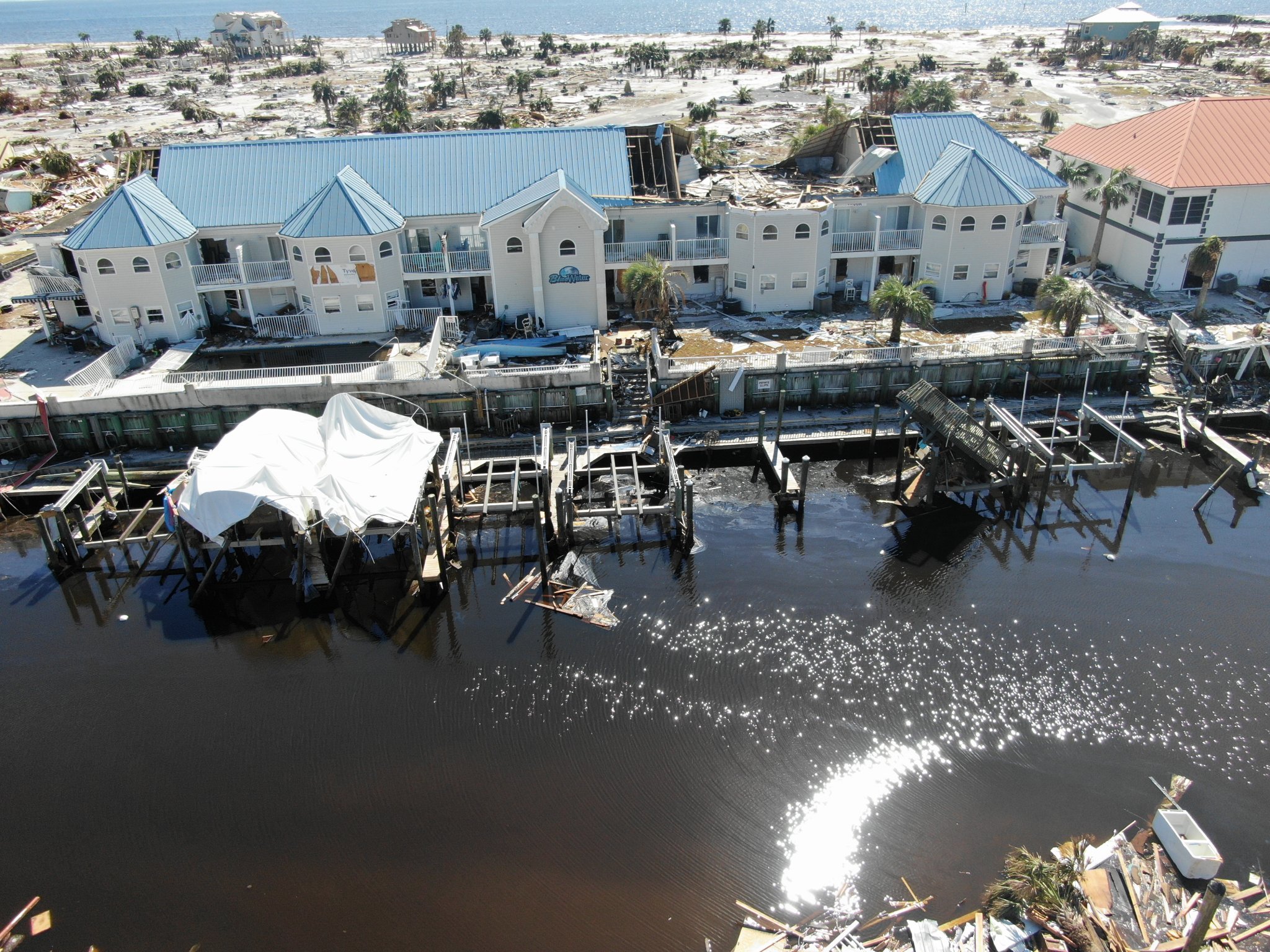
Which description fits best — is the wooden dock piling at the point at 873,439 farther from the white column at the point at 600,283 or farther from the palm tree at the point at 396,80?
the palm tree at the point at 396,80

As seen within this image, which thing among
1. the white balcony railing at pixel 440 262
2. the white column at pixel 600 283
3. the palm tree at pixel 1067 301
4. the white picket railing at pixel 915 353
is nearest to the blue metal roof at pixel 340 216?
the white balcony railing at pixel 440 262

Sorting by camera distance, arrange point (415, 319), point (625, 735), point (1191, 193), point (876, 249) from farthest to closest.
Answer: point (876, 249), point (1191, 193), point (415, 319), point (625, 735)

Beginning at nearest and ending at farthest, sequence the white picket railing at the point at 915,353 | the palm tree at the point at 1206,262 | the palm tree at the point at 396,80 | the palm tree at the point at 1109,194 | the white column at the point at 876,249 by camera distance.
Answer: the white picket railing at the point at 915,353 → the palm tree at the point at 1206,262 → the white column at the point at 876,249 → the palm tree at the point at 1109,194 → the palm tree at the point at 396,80

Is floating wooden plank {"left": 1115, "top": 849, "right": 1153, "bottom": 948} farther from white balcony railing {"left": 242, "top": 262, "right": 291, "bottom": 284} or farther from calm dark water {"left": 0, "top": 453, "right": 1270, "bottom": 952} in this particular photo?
white balcony railing {"left": 242, "top": 262, "right": 291, "bottom": 284}

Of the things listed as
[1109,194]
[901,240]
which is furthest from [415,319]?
[1109,194]

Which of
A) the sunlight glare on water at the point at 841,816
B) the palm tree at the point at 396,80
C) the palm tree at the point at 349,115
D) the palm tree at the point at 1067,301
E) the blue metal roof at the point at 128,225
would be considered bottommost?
the sunlight glare on water at the point at 841,816

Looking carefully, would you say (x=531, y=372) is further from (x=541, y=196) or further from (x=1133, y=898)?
(x=1133, y=898)

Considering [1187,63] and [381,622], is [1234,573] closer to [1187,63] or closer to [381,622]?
[381,622]
